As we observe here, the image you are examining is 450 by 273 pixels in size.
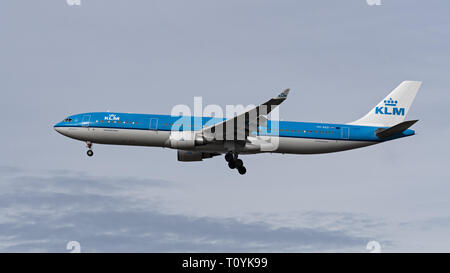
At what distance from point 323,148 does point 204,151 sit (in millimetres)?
11632

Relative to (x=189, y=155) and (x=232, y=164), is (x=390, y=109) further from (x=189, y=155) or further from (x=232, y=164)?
(x=189, y=155)

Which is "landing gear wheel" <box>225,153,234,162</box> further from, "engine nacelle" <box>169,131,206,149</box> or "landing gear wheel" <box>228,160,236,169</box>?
"engine nacelle" <box>169,131,206,149</box>

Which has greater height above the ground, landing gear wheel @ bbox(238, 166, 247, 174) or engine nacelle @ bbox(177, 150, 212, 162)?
engine nacelle @ bbox(177, 150, 212, 162)

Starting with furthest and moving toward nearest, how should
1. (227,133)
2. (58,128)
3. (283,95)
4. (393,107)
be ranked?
(393,107)
(58,128)
(227,133)
(283,95)

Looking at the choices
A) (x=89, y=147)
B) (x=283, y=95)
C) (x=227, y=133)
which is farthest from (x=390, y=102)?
(x=89, y=147)

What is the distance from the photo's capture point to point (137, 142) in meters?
68.8

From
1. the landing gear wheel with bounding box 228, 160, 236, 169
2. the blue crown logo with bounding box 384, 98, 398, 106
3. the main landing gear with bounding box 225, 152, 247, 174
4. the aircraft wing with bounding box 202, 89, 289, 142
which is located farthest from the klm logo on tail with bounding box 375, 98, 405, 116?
the landing gear wheel with bounding box 228, 160, 236, 169

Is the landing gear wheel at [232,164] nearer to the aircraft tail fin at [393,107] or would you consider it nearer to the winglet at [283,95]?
the winglet at [283,95]

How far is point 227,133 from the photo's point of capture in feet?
224

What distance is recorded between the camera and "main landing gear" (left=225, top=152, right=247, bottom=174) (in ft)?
231

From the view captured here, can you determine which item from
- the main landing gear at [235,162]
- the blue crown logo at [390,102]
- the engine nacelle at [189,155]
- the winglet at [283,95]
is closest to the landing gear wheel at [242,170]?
the main landing gear at [235,162]

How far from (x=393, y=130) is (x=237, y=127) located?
15.6 m
